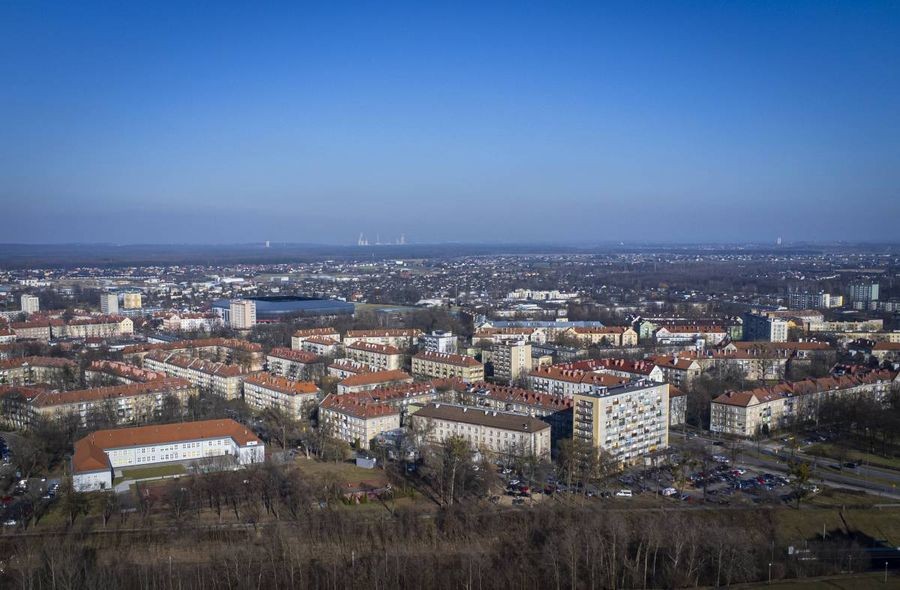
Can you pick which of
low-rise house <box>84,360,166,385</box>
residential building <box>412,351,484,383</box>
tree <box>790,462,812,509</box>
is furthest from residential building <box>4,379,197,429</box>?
tree <box>790,462,812,509</box>

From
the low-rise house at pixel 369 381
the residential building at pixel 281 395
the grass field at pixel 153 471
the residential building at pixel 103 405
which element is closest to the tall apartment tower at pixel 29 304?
the residential building at pixel 103 405

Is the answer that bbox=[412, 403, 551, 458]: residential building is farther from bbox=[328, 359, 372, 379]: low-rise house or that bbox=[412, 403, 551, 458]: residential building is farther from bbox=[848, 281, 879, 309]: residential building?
bbox=[848, 281, 879, 309]: residential building

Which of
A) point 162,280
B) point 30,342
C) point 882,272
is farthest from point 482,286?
point 30,342

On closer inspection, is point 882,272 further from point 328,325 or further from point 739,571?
point 739,571

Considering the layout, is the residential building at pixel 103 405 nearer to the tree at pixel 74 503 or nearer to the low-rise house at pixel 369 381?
the low-rise house at pixel 369 381

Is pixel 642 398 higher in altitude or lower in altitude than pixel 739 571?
higher

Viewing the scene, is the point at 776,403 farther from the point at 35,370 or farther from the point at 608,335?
the point at 35,370
